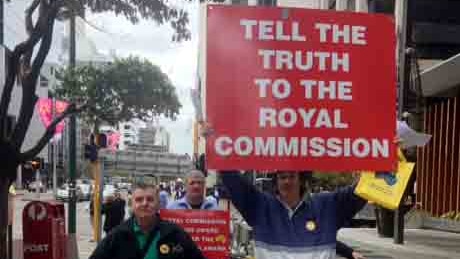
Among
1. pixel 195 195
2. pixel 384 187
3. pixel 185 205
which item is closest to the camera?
pixel 384 187

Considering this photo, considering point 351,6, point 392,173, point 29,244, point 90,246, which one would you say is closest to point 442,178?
point 351,6

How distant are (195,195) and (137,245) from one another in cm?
328

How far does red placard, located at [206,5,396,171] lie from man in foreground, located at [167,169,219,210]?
235 centimetres

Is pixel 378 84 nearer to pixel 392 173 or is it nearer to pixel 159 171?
pixel 392 173

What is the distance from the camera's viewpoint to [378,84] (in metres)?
4.36

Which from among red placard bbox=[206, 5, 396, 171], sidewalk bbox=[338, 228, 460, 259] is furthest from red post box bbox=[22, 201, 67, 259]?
red placard bbox=[206, 5, 396, 171]

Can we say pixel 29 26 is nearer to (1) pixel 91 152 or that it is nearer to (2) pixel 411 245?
(1) pixel 91 152

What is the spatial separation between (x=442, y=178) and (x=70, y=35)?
543 inches

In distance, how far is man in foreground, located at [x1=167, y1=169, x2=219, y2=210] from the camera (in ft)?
21.6

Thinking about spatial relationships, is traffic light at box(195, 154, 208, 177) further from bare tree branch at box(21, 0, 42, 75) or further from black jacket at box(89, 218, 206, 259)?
bare tree branch at box(21, 0, 42, 75)

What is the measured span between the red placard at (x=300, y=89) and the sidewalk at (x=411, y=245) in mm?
10257

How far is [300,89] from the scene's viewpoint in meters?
4.31

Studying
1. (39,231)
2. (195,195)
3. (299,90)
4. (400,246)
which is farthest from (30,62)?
(400,246)

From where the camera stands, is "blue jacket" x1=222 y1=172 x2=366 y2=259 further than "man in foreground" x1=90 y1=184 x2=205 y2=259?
Yes
